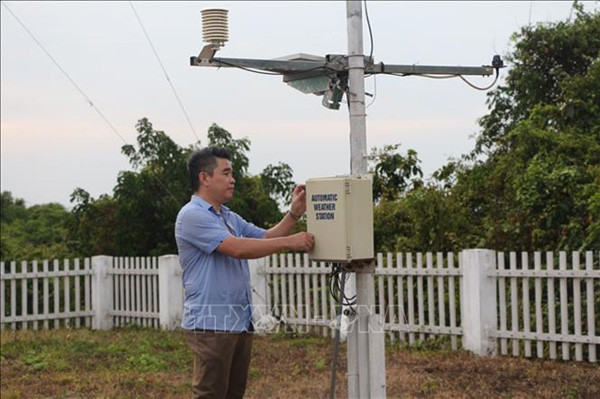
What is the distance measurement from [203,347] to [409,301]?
5.30 meters

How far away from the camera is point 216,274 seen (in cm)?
521

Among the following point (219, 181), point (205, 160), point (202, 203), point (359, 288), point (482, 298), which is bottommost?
point (482, 298)

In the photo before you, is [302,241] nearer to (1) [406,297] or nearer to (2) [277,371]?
(2) [277,371]

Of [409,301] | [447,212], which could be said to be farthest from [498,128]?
[409,301]

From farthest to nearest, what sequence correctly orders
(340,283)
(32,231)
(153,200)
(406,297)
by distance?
(32,231) < (153,200) < (406,297) < (340,283)

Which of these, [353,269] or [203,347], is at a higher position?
[353,269]

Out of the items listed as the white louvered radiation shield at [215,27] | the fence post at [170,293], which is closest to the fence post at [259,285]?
the fence post at [170,293]

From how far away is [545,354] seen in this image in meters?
9.04

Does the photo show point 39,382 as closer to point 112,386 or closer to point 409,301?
point 112,386

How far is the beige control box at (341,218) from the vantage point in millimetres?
4961

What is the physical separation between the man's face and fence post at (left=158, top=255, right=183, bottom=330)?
277 inches

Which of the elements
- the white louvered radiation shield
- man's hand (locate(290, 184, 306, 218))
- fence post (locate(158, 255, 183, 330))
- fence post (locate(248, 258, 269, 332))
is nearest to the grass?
fence post (locate(248, 258, 269, 332))

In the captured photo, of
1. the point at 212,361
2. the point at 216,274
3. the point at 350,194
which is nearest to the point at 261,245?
the point at 216,274

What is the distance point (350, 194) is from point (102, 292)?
884 centimetres
